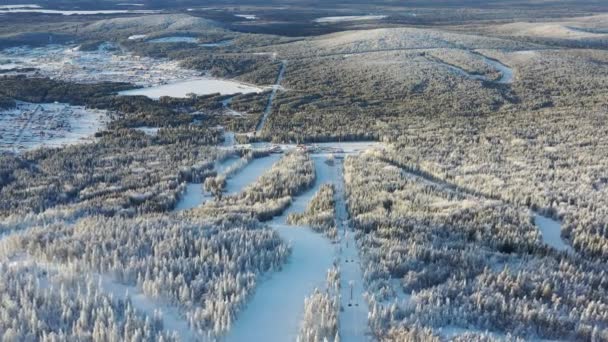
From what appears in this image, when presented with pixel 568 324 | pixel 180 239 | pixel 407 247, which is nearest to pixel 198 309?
pixel 180 239

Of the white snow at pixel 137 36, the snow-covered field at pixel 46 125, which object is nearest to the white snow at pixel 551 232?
the snow-covered field at pixel 46 125

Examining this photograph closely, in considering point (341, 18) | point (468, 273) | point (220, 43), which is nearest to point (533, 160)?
point (468, 273)

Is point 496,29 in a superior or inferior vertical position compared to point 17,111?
superior

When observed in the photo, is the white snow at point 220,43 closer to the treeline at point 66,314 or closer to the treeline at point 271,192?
the treeline at point 271,192

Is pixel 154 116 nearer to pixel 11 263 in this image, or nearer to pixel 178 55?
pixel 11 263

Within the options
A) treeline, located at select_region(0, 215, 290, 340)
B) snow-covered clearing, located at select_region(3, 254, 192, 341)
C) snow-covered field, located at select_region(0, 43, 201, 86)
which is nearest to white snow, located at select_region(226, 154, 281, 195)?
treeline, located at select_region(0, 215, 290, 340)

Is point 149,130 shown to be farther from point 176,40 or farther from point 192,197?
point 176,40
